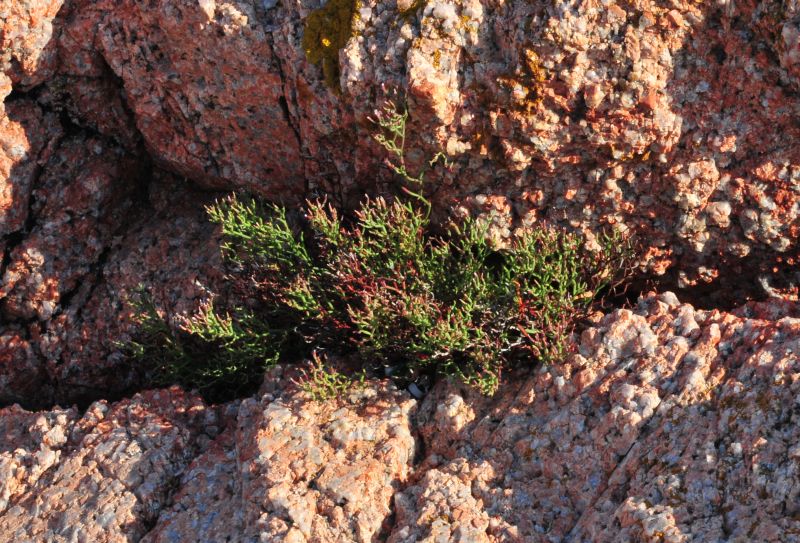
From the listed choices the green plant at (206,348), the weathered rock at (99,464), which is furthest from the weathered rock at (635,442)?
the weathered rock at (99,464)

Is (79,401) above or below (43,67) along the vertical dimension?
below

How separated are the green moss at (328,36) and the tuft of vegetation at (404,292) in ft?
1.62

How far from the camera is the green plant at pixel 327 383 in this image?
5.53 m

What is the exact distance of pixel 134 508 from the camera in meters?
5.47

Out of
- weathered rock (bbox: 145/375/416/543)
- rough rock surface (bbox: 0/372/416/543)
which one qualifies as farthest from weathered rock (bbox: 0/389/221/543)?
weathered rock (bbox: 145/375/416/543)

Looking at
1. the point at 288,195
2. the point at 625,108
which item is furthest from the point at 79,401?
the point at 625,108

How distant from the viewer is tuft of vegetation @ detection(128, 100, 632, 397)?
5465 mm

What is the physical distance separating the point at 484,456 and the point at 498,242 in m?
1.47

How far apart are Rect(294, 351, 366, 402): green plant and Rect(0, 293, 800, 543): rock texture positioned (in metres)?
0.07

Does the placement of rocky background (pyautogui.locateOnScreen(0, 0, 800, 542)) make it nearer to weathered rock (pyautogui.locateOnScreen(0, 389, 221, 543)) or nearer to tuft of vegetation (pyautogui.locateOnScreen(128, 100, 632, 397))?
weathered rock (pyautogui.locateOnScreen(0, 389, 221, 543))

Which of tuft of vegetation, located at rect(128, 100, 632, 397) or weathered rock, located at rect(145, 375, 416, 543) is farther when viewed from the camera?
tuft of vegetation, located at rect(128, 100, 632, 397)

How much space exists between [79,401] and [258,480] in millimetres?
2622

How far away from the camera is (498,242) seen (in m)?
5.78

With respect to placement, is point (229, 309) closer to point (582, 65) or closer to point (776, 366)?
point (582, 65)
